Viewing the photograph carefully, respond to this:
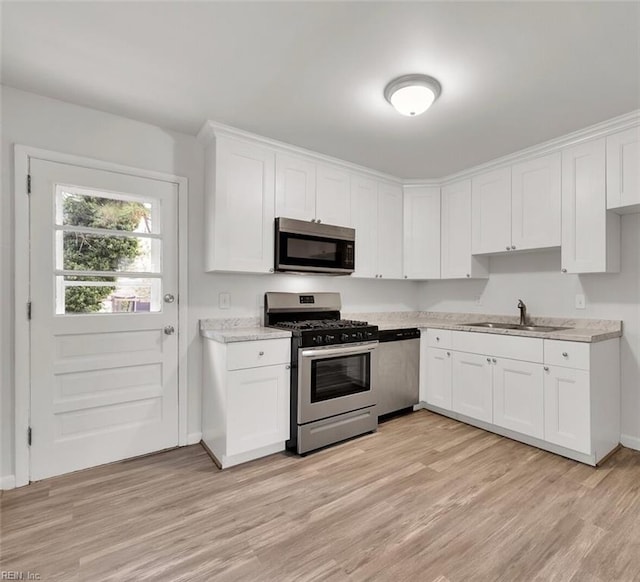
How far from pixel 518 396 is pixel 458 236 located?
5.39 ft

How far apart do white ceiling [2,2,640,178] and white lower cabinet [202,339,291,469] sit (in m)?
1.67

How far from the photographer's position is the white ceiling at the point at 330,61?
5.11 feet

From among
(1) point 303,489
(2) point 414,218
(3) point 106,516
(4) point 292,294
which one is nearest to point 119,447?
(3) point 106,516

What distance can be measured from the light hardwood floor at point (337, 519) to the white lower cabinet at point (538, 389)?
18cm

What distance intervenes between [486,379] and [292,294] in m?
1.86

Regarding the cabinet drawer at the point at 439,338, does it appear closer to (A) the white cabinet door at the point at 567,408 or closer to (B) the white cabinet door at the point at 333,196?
(A) the white cabinet door at the point at 567,408

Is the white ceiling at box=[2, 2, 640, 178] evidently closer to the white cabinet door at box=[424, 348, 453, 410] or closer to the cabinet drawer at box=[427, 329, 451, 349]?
the cabinet drawer at box=[427, 329, 451, 349]

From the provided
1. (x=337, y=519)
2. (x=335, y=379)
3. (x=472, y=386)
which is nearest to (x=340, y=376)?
(x=335, y=379)

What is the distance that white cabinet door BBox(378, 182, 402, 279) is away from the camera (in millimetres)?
3658

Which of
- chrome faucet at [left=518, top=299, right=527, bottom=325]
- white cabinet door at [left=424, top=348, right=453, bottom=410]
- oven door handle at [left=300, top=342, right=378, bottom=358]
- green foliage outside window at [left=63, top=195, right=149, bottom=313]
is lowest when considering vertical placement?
white cabinet door at [left=424, top=348, right=453, bottom=410]

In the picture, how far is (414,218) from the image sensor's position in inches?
152

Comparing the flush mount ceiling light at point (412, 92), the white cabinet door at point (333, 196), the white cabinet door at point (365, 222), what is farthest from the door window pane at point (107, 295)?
the flush mount ceiling light at point (412, 92)

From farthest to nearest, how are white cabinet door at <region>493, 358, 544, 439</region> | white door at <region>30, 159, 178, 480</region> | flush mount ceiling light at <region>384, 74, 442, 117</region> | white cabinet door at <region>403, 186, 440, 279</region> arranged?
white cabinet door at <region>403, 186, 440, 279</region>
white cabinet door at <region>493, 358, 544, 439</region>
white door at <region>30, 159, 178, 480</region>
flush mount ceiling light at <region>384, 74, 442, 117</region>

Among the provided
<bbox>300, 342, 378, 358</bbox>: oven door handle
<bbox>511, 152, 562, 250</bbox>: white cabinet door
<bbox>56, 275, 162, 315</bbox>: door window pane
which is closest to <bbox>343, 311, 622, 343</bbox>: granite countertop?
<bbox>300, 342, 378, 358</bbox>: oven door handle
